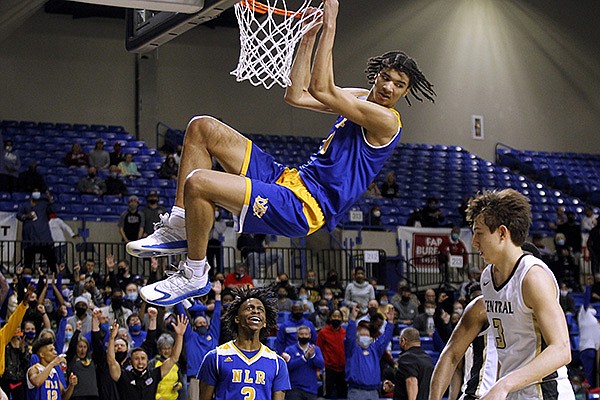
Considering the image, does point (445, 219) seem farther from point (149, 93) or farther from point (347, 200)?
point (347, 200)

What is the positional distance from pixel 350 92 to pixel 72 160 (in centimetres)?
1321

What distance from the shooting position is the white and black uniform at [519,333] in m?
4.34

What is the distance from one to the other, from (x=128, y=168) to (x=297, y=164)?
3.74 meters

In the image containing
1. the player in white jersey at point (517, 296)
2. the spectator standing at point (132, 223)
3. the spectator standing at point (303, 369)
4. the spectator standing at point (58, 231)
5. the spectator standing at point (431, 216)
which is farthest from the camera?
the spectator standing at point (431, 216)

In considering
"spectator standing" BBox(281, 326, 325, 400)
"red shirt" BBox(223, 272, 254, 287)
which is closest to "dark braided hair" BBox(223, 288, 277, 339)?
"spectator standing" BBox(281, 326, 325, 400)

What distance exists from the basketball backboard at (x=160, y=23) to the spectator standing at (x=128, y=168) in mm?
11009

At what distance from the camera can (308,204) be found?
17.3 feet

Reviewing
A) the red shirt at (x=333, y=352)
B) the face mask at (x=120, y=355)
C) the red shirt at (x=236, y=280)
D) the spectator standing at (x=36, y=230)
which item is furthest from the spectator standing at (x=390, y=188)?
the face mask at (x=120, y=355)

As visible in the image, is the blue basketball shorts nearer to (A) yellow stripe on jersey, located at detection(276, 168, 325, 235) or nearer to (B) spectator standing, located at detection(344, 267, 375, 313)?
(A) yellow stripe on jersey, located at detection(276, 168, 325, 235)

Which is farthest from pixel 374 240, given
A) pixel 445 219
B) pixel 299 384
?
pixel 299 384

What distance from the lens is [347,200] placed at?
5391mm

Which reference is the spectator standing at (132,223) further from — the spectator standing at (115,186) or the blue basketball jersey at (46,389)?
the blue basketball jersey at (46,389)

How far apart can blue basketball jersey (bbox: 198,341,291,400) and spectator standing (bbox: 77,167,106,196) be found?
9978 millimetres

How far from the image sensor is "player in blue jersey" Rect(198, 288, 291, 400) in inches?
293
